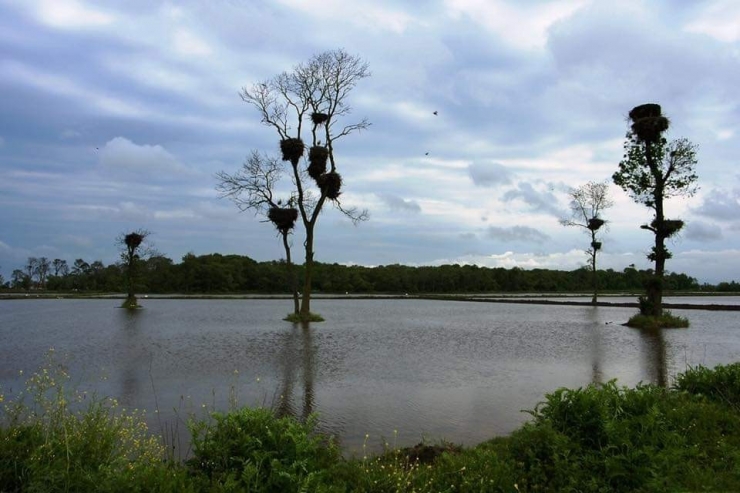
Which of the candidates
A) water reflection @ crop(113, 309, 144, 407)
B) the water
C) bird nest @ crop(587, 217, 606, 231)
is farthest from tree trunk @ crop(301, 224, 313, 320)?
bird nest @ crop(587, 217, 606, 231)

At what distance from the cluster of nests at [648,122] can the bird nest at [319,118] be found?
16.3m

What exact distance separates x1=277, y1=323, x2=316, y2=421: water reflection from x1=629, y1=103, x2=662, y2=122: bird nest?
65.3 ft

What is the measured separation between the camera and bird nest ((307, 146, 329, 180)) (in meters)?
29.4

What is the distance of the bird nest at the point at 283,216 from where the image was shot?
30.7 meters

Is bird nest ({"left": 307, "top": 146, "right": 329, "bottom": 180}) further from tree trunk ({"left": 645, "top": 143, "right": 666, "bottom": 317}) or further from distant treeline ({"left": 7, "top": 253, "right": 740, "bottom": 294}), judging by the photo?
distant treeline ({"left": 7, "top": 253, "right": 740, "bottom": 294})

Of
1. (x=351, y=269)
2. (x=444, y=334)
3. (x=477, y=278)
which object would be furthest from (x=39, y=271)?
(x=444, y=334)

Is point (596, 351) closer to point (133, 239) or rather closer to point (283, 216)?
point (283, 216)

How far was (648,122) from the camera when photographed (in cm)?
2666

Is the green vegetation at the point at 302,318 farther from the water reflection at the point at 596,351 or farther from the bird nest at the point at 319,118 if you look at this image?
the water reflection at the point at 596,351

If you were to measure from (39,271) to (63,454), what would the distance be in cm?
12899

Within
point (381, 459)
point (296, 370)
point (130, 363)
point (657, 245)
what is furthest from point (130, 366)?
point (657, 245)

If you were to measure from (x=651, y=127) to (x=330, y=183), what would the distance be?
16.7 m

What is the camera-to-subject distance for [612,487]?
5262 millimetres

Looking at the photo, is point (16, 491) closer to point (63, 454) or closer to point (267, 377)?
point (63, 454)
